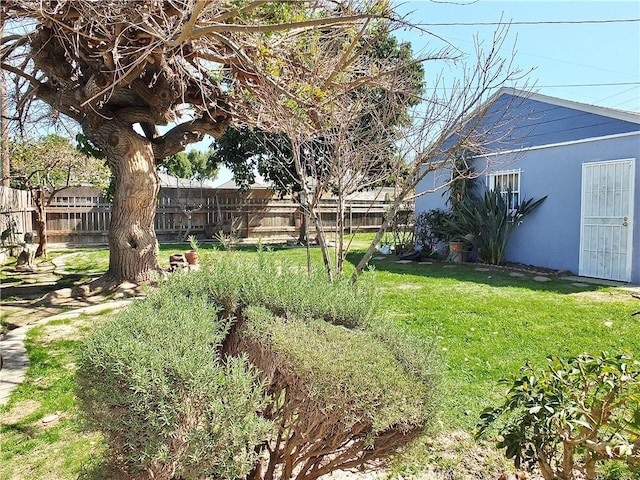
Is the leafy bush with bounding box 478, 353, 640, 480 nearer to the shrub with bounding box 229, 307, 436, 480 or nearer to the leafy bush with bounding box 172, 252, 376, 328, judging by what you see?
the shrub with bounding box 229, 307, 436, 480

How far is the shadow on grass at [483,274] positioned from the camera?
7.62m

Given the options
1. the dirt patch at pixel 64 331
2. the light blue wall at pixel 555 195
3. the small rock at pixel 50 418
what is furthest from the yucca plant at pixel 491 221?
the small rock at pixel 50 418

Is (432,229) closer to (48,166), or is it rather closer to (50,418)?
(50,418)

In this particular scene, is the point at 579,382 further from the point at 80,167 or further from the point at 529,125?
the point at 80,167

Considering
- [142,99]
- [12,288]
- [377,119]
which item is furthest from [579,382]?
[12,288]

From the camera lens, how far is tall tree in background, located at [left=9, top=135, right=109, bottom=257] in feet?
38.0

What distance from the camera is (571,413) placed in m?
1.70

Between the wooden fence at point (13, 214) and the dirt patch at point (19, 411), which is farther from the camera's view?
the wooden fence at point (13, 214)

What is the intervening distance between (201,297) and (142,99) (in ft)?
19.4

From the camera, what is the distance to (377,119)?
4.29 meters

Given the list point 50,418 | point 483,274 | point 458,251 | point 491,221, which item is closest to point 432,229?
point 458,251

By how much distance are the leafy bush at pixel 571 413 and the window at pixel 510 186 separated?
909 centimetres

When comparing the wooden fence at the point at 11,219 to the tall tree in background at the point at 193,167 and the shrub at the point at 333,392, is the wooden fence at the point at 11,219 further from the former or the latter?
the tall tree in background at the point at 193,167

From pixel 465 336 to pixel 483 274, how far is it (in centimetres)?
467
